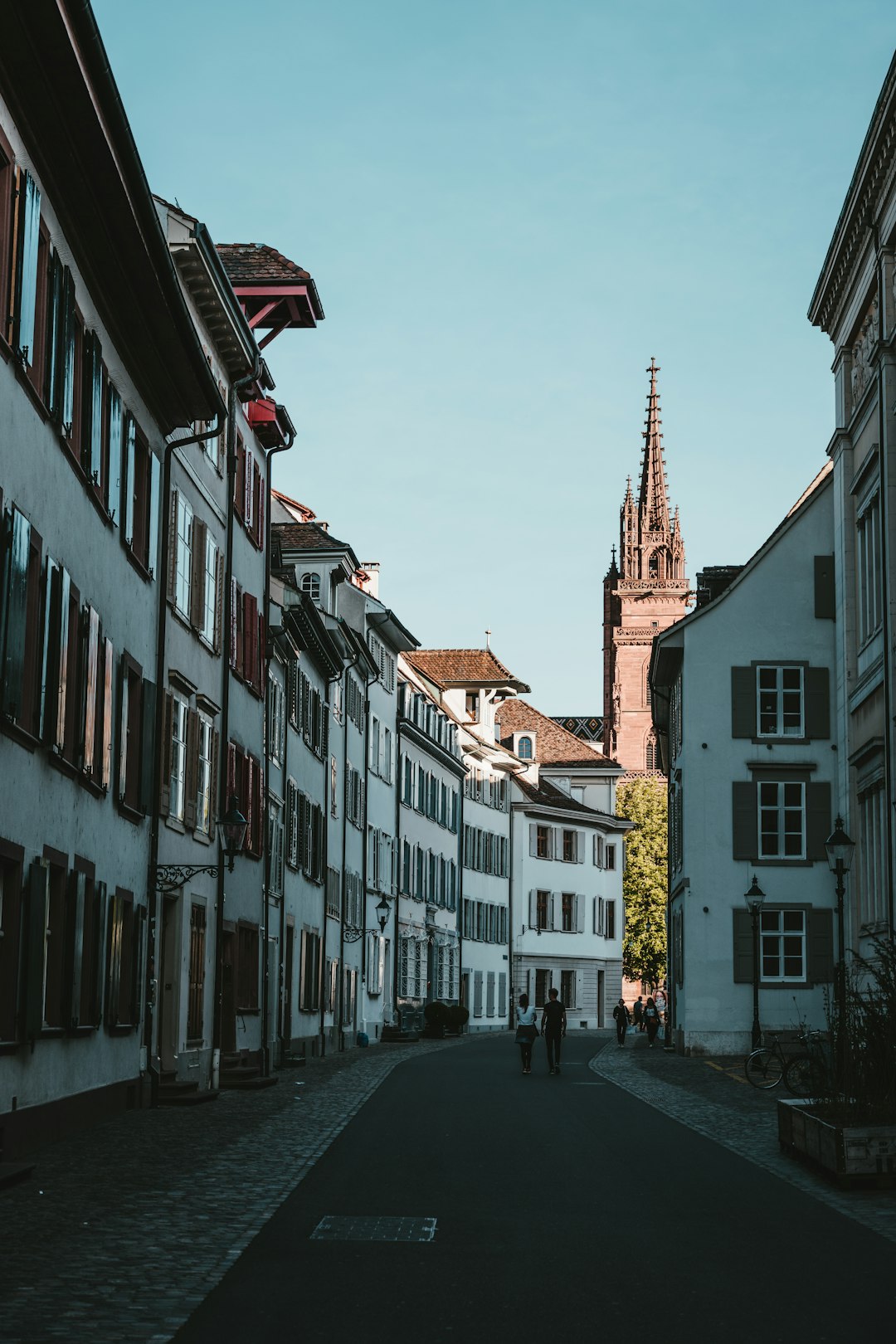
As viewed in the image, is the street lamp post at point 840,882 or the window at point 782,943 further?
the window at point 782,943

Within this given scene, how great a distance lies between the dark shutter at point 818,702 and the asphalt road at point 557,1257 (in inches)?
972

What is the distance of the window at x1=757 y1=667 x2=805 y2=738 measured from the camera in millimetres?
43062

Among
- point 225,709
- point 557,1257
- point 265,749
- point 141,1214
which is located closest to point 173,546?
point 225,709

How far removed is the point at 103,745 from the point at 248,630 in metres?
12.7

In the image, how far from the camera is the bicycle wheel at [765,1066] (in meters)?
28.9

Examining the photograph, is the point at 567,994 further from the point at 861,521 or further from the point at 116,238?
the point at 116,238

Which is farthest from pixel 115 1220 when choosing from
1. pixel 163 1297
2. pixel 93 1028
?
pixel 93 1028

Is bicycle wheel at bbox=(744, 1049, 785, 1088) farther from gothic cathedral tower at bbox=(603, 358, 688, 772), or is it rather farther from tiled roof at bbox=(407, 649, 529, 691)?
gothic cathedral tower at bbox=(603, 358, 688, 772)

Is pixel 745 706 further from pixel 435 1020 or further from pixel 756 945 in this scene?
pixel 435 1020

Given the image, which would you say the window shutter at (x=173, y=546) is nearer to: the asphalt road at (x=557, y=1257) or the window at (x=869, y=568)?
the asphalt road at (x=557, y=1257)

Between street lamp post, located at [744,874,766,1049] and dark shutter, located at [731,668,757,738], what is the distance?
385 cm

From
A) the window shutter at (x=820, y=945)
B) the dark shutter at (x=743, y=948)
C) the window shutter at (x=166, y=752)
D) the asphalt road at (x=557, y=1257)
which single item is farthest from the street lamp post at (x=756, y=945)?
the asphalt road at (x=557, y=1257)

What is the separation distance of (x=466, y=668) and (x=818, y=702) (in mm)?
35405

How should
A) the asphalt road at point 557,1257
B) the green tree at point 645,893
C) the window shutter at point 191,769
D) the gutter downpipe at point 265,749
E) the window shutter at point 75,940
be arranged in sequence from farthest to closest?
the green tree at point 645,893 < the gutter downpipe at point 265,749 < the window shutter at point 191,769 < the window shutter at point 75,940 < the asphalt road at point 557,1257
